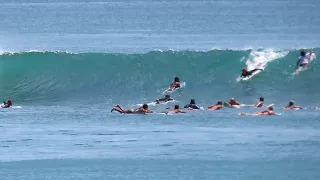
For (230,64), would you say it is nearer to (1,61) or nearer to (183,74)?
(183,74)

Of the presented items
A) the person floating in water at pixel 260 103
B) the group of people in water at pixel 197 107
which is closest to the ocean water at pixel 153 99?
the group of people in water at pixel 197 107

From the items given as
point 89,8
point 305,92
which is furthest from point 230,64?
point 89,8

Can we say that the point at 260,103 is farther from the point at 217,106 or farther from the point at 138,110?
the point at 138,110

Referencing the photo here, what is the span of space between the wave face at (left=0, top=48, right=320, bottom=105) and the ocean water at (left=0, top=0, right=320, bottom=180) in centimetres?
5

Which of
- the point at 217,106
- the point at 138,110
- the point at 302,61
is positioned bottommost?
the point at 138,110

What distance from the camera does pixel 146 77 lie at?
150 ft

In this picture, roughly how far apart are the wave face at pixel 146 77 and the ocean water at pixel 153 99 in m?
0.05

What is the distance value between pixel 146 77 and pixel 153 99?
3.85m

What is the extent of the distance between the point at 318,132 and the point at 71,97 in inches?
615

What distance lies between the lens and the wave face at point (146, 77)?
1668 inches

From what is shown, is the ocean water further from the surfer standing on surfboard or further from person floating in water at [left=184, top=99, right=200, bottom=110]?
person floating in water at [left=184, top=99, right=200, bottom=110]

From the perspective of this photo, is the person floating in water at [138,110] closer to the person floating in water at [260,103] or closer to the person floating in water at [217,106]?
the person floating in water at [217,106]

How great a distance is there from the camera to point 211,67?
152 feet

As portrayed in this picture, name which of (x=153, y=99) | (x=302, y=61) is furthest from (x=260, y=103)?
(x=302, y=61)
